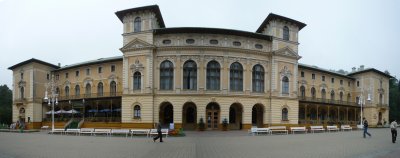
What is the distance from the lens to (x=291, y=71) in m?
41.7

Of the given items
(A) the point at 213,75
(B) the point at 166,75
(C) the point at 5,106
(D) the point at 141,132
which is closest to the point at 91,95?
(B) the point at 166,75

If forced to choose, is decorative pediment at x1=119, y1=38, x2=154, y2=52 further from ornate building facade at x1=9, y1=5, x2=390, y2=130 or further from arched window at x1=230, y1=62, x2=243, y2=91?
arched window at x1=230, y1=62, x2=243, y2=91

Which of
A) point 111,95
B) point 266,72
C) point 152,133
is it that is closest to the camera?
point 152,133

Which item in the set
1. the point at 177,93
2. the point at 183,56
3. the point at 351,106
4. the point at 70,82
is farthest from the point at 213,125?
the point at 351,106

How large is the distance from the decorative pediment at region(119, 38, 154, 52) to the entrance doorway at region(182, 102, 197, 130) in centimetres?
909

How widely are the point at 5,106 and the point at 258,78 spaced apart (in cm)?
6319

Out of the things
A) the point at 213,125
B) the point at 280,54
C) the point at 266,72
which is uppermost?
the point at 280,54

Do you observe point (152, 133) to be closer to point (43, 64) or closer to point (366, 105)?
point (43, 64)

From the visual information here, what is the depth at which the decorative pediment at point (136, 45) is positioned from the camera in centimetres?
3762

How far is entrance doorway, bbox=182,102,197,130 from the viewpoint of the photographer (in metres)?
38.2

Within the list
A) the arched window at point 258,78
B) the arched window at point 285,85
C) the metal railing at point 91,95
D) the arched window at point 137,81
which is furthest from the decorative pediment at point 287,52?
the metal railing at point 91,95

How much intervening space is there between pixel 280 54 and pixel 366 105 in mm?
31410

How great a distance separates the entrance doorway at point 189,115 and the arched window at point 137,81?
21.3ft

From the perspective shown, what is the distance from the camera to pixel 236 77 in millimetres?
38531
